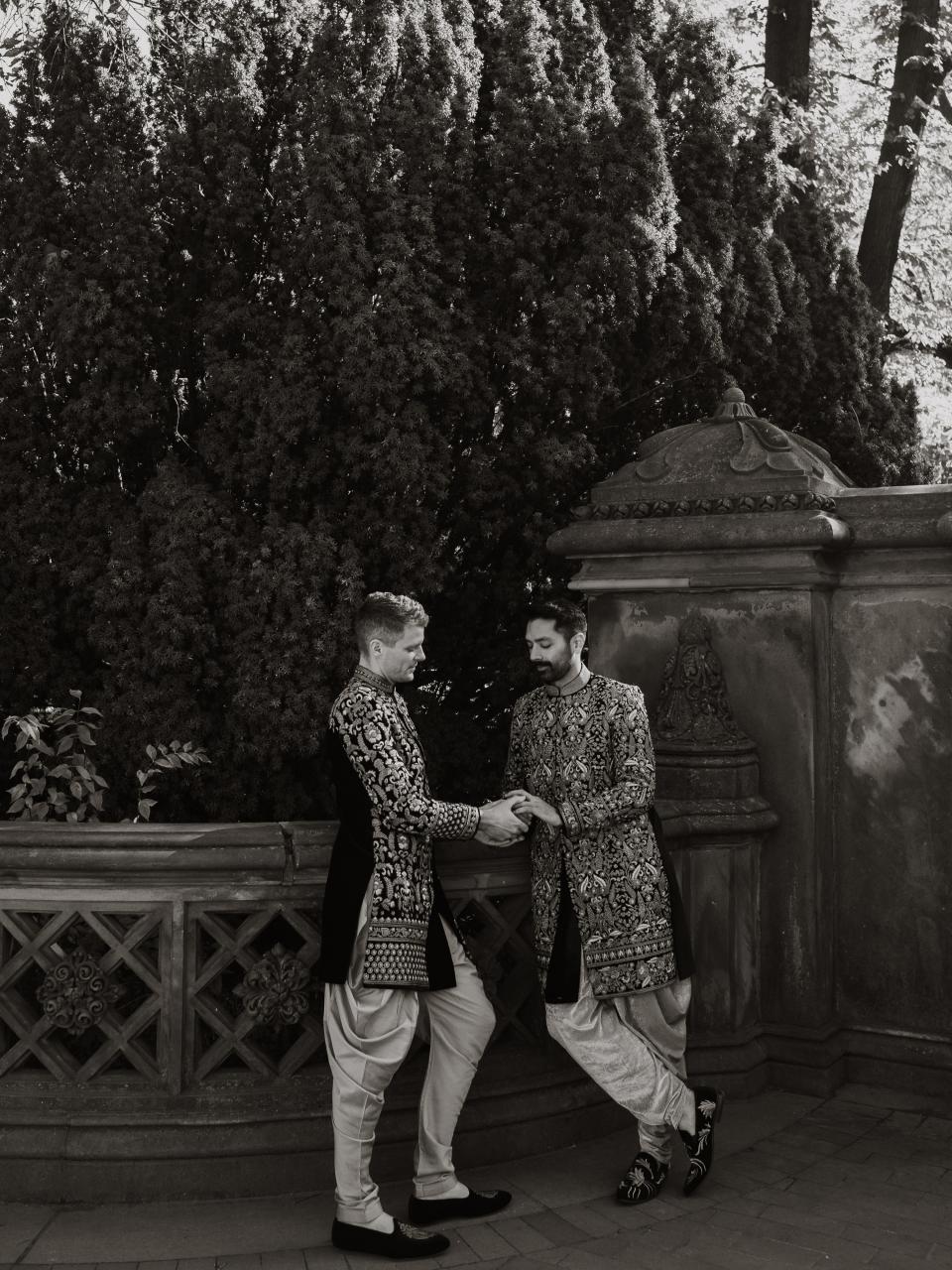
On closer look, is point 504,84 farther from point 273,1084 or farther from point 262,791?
point 273,1084

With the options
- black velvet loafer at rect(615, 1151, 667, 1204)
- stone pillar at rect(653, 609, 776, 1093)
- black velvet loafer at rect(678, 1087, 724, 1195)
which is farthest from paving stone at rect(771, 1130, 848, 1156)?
black velvet loafer at rect(615, 1151, 667, 1204)

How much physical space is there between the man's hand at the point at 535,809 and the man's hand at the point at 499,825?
31 millimetres

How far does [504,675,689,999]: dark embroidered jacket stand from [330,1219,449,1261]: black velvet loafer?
776 millimetres

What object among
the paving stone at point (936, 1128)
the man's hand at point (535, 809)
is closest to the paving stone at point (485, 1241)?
the man's hand at point (535, 809)

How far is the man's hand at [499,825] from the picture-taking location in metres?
3.98

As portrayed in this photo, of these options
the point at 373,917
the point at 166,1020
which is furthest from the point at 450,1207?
the point at 166,1020

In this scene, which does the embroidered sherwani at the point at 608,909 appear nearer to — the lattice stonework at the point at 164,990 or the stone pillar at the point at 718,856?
the lattice stonework at the point at 164,990

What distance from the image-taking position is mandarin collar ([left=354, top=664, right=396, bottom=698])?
392 centimetres

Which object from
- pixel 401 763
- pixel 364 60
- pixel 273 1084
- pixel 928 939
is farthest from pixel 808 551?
pixel 364 60

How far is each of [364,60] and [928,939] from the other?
4558 millimetres

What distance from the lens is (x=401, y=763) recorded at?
3812mm

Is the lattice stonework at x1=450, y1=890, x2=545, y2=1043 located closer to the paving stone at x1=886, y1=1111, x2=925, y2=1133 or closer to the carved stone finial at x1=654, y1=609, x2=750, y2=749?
the carved stone finial at x1=654, y1=609, x2=750, y2=749

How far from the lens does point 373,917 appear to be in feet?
12.4

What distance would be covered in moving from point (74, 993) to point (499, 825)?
4.57 feet
